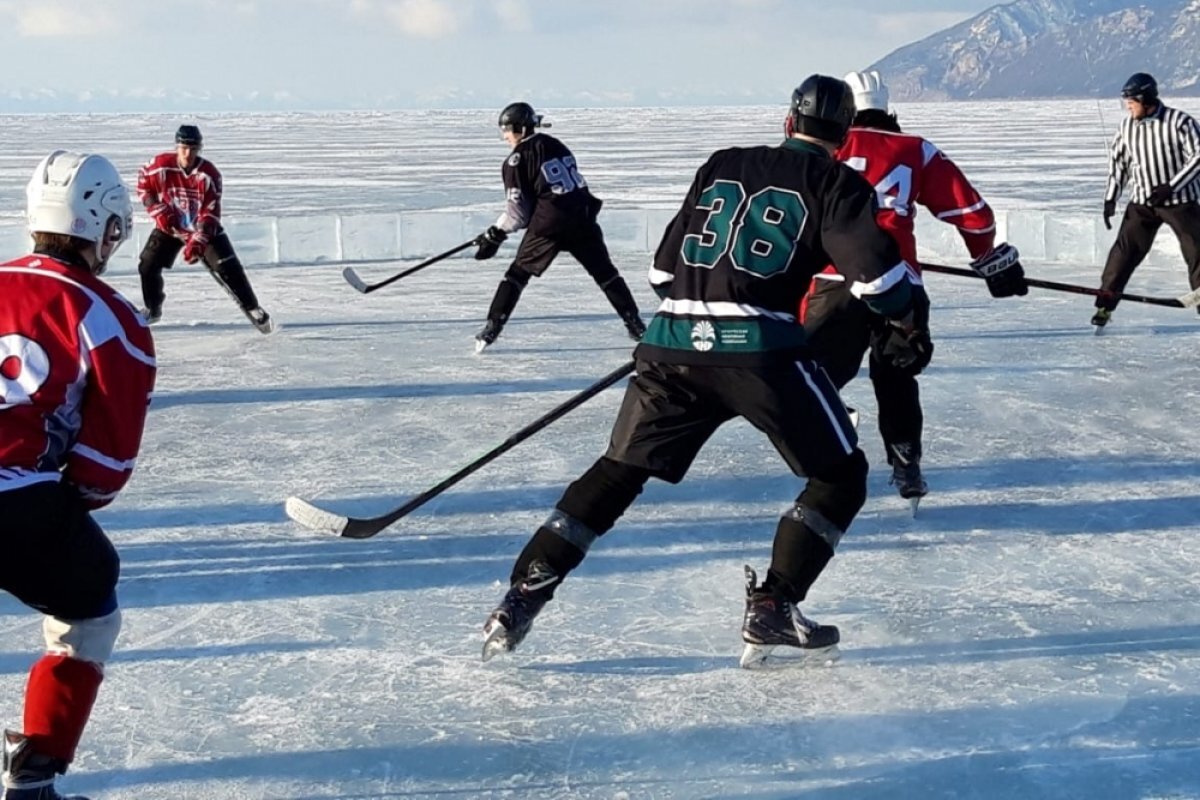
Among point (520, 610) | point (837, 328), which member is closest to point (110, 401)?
point (520, 610)

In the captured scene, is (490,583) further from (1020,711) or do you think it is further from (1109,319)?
(1109,319)

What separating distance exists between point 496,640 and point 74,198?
4.00 feet

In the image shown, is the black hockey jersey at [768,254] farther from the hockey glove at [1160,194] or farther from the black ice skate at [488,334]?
the hockey glove at [1160,194]

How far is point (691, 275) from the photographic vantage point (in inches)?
109

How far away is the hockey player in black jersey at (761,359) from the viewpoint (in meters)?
2.67

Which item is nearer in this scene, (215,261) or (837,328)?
(837,328)

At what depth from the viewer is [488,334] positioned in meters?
6.86

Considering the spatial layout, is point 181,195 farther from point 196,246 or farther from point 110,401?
point 110,401

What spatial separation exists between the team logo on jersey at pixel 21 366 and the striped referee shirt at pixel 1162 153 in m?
5.90

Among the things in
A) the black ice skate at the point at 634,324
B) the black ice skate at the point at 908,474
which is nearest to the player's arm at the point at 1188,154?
the black ice skate at the point at 634,324

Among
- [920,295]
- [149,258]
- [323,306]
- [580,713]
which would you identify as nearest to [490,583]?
[580,713]

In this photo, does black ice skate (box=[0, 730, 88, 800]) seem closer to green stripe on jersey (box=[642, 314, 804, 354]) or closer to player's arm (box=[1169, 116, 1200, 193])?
green stripe on jersey (box=[642, 314, 804, 354])

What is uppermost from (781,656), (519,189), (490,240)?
(519,189)

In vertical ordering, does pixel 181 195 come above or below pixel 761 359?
below
